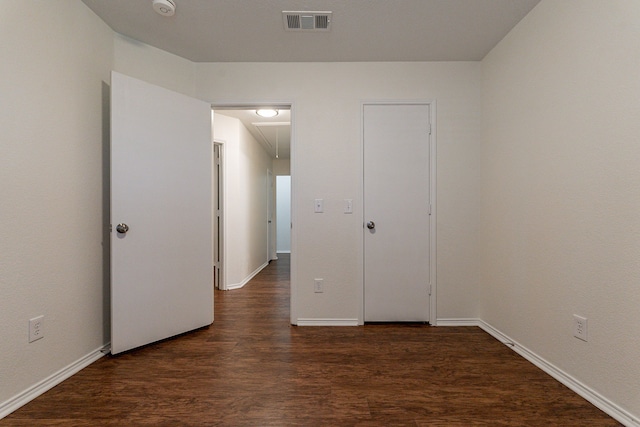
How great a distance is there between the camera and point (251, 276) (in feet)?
14.9

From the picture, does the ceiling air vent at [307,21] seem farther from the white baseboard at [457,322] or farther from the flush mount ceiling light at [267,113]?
the white baseboard at [457,322]

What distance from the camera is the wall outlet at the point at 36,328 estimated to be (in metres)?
1.51

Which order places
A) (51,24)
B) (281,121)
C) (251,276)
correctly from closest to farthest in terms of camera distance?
(51,24) < (281,121) < (251,276)

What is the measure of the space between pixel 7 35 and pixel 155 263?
1523 mm

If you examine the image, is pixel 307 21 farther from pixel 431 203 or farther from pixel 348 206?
pixel 431 203

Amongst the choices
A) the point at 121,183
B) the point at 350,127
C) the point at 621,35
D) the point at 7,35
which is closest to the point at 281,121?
the point at 350,127

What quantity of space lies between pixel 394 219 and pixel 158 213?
1990 millimetres

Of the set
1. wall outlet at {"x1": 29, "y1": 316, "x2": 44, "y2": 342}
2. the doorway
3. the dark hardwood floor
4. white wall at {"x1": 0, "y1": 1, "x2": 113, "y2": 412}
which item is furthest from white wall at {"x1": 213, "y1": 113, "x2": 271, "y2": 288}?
wall outlet at {"x1": 29, "y1": 316, "x2": 44, "y2": 342}

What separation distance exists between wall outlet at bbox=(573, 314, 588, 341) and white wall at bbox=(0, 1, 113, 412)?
306 cm

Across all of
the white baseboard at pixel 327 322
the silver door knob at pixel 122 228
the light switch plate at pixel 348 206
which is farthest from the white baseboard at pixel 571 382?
the silver door knob at pixel 122 228

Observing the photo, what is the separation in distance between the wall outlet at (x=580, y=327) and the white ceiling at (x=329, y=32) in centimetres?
201

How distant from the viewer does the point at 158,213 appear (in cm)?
213

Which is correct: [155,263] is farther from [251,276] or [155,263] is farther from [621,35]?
[621,35]

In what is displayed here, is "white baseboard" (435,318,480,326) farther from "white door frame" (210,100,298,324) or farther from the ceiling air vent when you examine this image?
the ceiling air vent
